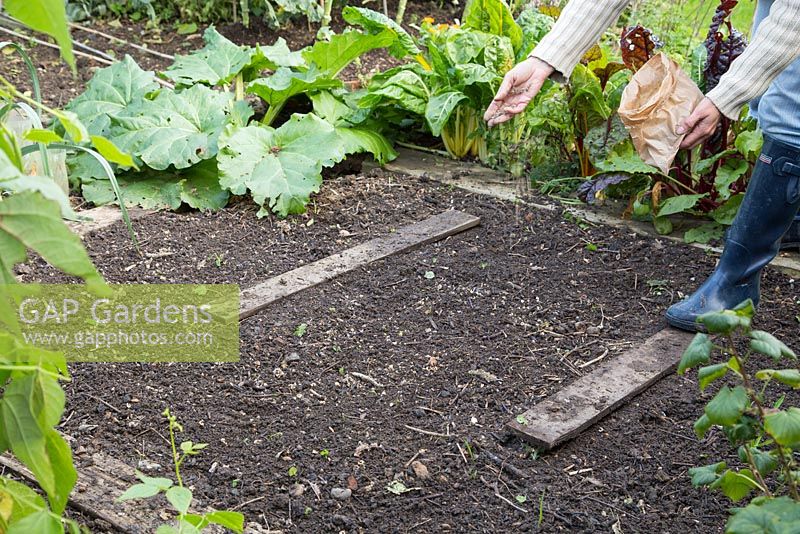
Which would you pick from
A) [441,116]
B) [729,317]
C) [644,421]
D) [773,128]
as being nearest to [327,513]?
[644,421]

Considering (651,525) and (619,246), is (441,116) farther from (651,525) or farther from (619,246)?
(651,525)

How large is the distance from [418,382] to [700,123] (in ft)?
3.41

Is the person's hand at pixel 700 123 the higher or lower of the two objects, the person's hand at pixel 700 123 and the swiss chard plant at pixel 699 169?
the higher

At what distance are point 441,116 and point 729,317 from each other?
270cm

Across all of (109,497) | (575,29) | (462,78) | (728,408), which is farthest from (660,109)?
(109,497)

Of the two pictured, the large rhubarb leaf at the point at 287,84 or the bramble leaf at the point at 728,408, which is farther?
the large rhubarb leaf at the point at 287,84

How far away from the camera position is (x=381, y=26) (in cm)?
405

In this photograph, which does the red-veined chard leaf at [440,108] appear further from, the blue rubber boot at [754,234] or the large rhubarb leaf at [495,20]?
the blue rubber boot at [754,234]

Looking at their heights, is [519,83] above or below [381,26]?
above

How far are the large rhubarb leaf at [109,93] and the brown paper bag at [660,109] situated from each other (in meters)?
2.06

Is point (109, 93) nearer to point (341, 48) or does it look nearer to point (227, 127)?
point (227, 127)

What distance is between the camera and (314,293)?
2.96m

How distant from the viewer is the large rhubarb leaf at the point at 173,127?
356 centimetres

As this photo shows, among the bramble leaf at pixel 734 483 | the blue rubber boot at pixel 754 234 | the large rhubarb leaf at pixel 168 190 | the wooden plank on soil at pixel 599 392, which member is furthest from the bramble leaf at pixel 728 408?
the large rhubarb leaf at pixel 168 190
